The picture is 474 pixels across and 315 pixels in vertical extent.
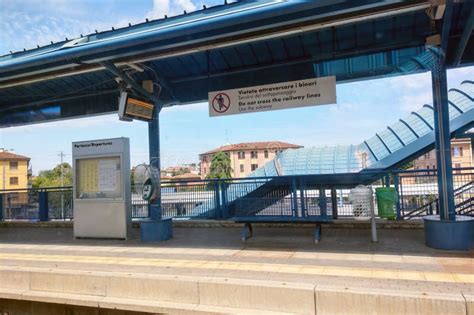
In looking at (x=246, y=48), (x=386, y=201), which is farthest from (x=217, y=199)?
(x=386, y=201)

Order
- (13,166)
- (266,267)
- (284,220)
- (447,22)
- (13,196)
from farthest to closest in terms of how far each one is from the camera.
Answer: (13,166), (13,196), (284,220), (447,22), (266,267)

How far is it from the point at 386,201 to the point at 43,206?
30.4 feet

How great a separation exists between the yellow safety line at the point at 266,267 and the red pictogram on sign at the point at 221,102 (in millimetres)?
3696

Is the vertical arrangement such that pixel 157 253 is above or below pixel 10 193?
below

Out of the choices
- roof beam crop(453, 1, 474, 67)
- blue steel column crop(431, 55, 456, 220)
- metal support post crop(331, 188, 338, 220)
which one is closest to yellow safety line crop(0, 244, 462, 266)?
blue steel column crop(431, 55, 456, 220)

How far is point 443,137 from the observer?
632 centimetres

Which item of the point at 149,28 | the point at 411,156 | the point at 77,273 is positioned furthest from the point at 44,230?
the point at 411,156

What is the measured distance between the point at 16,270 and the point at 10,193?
7262 millimetres

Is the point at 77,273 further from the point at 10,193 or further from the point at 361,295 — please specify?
the point at 10,193

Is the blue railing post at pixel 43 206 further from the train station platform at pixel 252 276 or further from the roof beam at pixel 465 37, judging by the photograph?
the roof beam at pixel 465 37

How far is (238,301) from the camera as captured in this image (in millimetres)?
4449

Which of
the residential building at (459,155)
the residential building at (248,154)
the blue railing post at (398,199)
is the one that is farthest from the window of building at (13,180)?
the blue railing post at (398,199)

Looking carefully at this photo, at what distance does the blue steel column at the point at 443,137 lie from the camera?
6.22m

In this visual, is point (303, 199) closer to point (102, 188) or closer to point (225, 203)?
point (225, 203)
